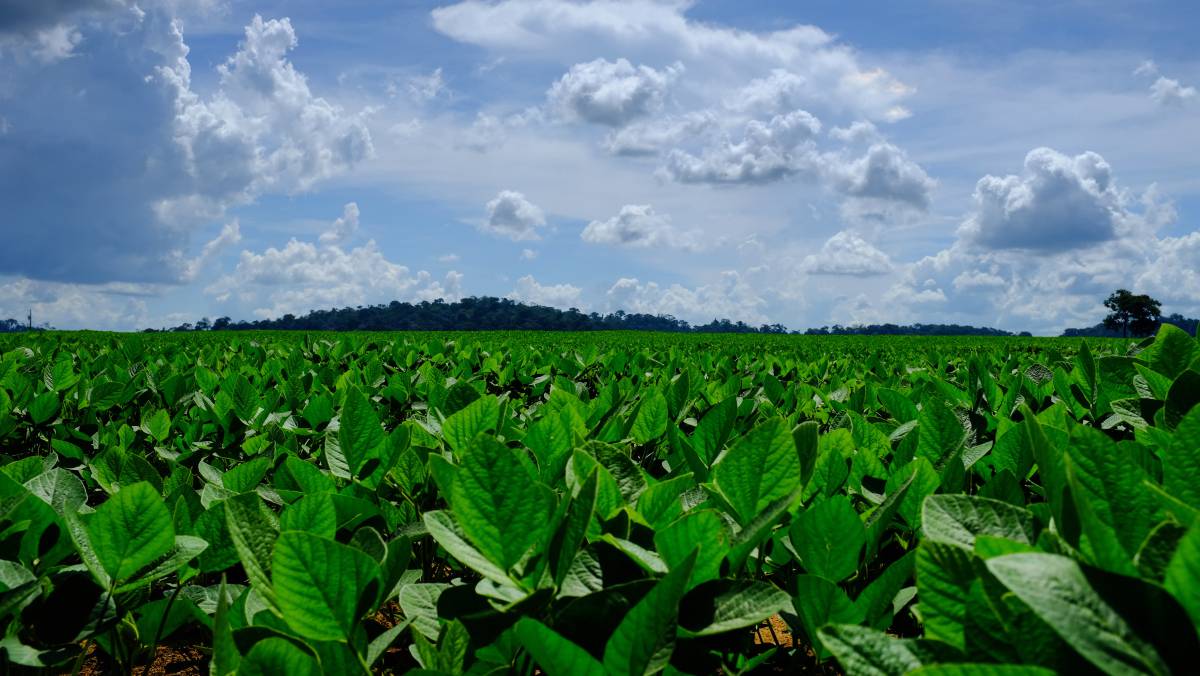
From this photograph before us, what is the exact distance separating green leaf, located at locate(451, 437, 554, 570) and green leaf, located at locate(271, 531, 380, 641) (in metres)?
0.14

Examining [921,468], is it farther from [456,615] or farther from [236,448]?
[236,448]

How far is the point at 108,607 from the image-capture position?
52.9 inches

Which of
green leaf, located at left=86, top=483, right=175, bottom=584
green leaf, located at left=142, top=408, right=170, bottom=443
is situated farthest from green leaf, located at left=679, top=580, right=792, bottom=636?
green leaf, located at left=142, top=408, right=170, bottom=443

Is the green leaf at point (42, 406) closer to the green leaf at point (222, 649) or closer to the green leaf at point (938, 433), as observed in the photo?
the green leaf at point (222, 649)

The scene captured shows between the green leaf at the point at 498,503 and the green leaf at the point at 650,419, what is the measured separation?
1343mm

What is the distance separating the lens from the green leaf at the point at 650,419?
245 cm

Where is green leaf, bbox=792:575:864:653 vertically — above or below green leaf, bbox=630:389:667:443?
below

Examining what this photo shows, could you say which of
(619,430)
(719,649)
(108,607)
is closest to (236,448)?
(619,430)

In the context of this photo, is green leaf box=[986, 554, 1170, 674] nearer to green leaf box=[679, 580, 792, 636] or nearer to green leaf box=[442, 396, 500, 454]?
green leaf box=[679, 580, 792, 636]

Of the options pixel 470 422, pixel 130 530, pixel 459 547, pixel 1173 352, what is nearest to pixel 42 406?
pixel 470 422

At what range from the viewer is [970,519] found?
1.12m

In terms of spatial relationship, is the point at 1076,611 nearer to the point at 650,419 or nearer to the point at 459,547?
the point at 459,547

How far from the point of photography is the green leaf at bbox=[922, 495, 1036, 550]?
110 cm

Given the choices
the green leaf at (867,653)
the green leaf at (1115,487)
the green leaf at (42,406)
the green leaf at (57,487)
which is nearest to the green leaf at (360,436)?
the green leaf at (57,487)
